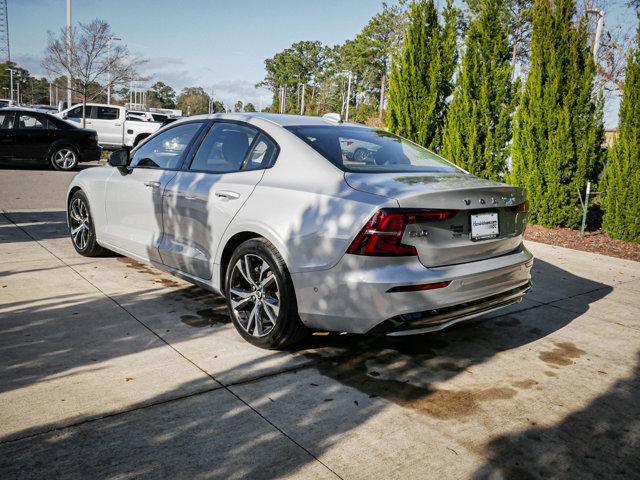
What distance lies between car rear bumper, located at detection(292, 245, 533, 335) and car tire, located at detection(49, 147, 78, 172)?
1341 centimetres

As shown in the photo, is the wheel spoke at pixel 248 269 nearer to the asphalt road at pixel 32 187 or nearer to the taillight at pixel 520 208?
the taillight at pixel 520 208

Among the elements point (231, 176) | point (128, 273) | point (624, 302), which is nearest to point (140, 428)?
point (231, 176)

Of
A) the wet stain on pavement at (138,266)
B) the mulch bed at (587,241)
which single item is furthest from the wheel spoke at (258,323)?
the mulch bed at (587,241)

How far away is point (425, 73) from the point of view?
11.6m

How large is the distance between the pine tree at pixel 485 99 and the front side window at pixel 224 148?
7473 mm

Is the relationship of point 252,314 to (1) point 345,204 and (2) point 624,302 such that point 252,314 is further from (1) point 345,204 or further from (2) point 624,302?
(2) point 624,302

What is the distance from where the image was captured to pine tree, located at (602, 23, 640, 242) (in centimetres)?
879

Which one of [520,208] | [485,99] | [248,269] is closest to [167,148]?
[248,269]

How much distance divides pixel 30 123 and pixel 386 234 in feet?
45.8

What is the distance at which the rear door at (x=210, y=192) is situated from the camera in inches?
152

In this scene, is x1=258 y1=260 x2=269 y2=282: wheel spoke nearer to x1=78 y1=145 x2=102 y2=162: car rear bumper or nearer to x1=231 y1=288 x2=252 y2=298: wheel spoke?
x1=231 y1=288 x2=252 y2=298: wheel spoke

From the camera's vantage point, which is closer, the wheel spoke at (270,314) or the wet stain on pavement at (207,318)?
the wheel spoke at (270,314)

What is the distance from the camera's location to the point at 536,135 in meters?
9.98

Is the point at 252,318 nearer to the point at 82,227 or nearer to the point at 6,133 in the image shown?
the point at 82,227
